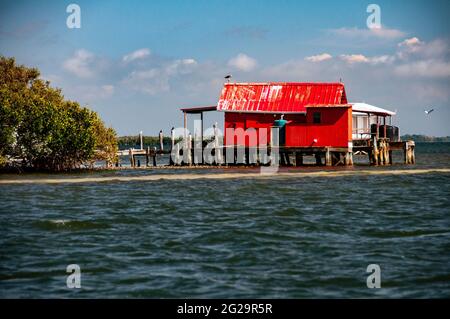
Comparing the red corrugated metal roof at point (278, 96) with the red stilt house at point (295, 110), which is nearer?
the red stilt house at point (295, 110)

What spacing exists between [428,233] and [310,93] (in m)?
32.7

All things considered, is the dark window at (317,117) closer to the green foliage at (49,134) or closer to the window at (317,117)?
the window at (317,117)

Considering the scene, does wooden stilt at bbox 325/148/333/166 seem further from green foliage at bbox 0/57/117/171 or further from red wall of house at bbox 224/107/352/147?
green foliage at bbox 0/57/117/171

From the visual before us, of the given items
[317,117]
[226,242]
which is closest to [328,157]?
[317,117]

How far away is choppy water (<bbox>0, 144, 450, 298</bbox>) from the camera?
1323cm

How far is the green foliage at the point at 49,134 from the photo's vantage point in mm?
46906

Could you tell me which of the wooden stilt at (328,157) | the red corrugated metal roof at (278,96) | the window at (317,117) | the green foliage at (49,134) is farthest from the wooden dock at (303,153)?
the green foliage at (49,134)

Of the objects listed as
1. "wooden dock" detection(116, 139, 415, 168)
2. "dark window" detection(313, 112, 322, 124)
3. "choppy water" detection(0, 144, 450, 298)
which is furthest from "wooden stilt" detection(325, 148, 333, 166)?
"choppy water" detection(0, 144, 450, 298)

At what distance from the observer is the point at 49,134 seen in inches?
1845

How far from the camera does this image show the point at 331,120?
157ft

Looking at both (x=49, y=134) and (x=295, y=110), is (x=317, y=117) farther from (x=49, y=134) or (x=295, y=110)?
(x=49, y=134)

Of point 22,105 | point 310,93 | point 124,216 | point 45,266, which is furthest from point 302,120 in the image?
point 45,266

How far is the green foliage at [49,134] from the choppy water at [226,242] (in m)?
13.7
